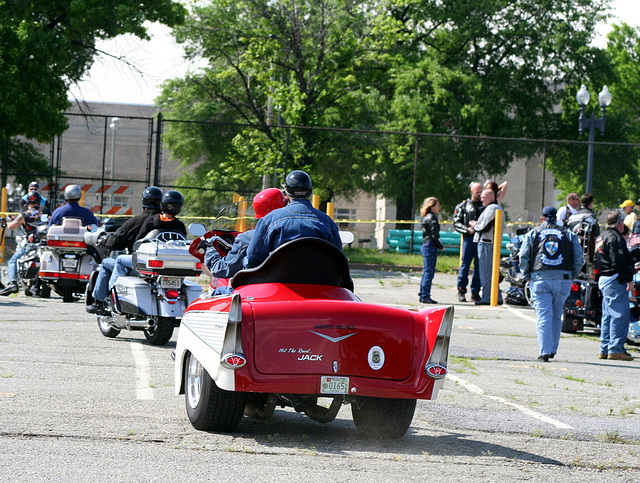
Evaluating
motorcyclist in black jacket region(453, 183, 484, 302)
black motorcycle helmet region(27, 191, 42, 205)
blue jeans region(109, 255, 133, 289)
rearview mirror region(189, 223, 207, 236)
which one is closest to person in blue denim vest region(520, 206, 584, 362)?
blue jeans region(109, 255, 133, 289)

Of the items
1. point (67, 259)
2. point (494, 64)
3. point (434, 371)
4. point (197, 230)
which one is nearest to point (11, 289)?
point (67, 259)

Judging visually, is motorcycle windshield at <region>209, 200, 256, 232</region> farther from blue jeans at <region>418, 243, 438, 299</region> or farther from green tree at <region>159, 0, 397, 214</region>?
green tree at <region>159, 0, 397, 214</region>

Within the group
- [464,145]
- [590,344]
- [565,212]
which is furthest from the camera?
[464,145]

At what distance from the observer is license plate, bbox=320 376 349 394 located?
5.61m

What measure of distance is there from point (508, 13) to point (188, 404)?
37637mm

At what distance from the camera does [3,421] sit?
599 centimetres

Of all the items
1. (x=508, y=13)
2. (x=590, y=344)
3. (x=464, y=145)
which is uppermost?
(x=508, y=13)

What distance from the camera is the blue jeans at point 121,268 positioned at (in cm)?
1075

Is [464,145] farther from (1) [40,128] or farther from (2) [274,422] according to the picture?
(2) [274,422]

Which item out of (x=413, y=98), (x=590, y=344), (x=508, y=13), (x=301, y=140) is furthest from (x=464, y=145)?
(x=590, y=344)

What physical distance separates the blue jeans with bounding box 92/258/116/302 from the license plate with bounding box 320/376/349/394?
6003 mm

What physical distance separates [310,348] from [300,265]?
0.68 m

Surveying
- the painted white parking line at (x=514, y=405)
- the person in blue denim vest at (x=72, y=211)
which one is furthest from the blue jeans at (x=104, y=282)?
the painted white parking line at (x=514, y=405)

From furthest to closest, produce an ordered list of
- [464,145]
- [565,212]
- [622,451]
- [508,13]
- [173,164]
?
1. [173,164]
2. [508,13]
3. [464,145]
4. [565,212]
5. [622,451]
